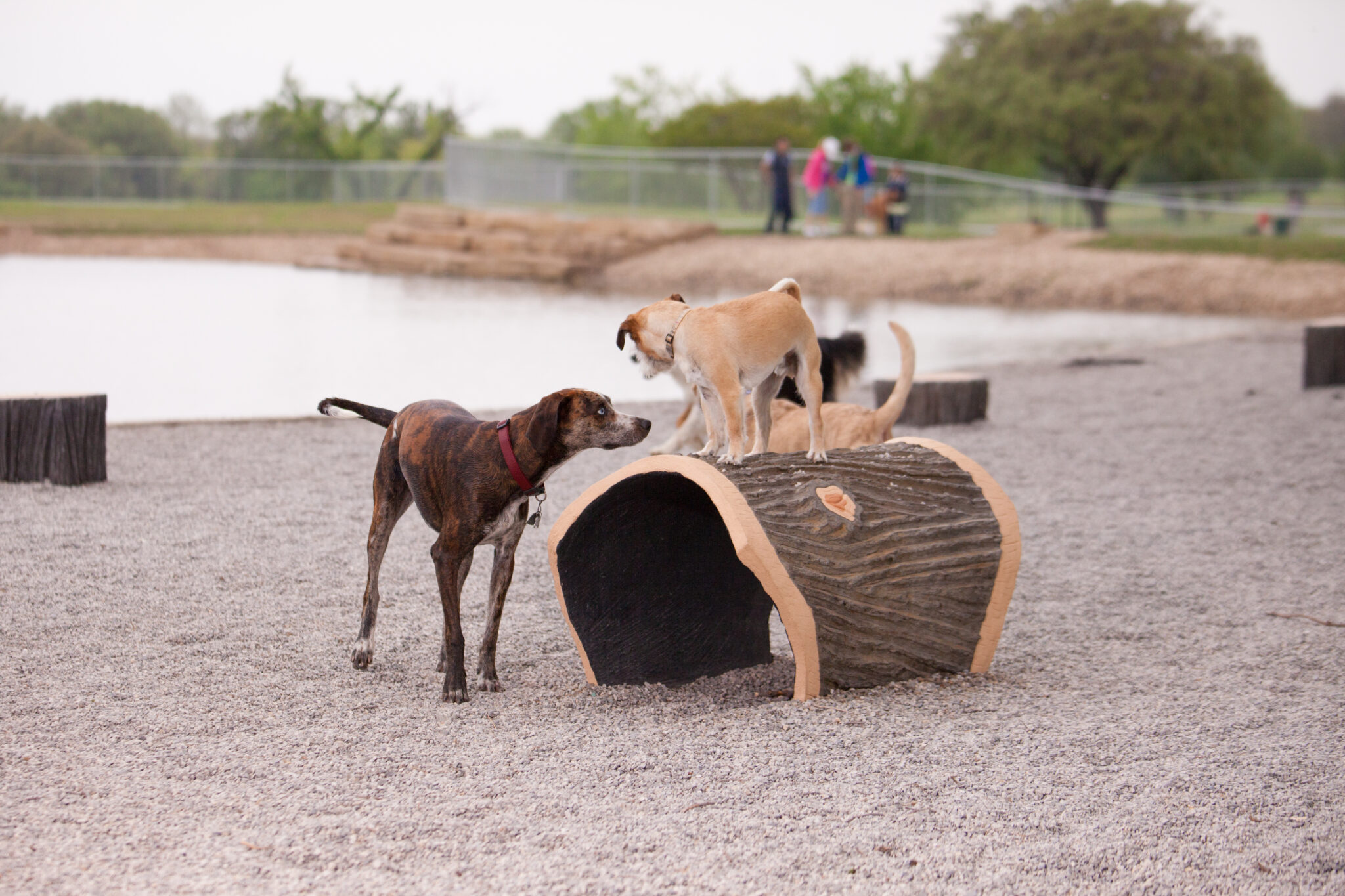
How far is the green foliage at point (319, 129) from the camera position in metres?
59.6

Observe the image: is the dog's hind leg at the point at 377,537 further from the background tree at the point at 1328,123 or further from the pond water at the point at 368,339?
the background tree at the point at 1328,123

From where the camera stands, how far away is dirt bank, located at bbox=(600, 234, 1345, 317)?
21516 millimetres

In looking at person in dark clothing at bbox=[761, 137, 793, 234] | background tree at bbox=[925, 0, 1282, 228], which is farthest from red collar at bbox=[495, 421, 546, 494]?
background tree at bbox=[925, 0, 1282, 228]

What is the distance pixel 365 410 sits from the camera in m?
4.23

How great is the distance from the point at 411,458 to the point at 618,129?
77.0 meters

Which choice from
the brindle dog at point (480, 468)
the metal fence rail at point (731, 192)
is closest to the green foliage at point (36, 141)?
the metal fence rail at point (731, 192)

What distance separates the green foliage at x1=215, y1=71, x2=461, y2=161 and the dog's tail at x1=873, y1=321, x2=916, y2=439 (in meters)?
57.4

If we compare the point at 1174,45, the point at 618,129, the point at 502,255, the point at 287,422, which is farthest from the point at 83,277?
the point at 618,129

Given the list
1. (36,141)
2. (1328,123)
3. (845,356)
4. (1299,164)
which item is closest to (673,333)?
(845,356)

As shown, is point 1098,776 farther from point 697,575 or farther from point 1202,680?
point 697,575

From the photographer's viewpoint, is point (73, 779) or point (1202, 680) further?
point (1202, 680)

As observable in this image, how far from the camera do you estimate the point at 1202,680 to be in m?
4.34

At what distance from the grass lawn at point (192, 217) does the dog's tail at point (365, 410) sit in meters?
36.0

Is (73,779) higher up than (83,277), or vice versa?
Result: (83,277)
